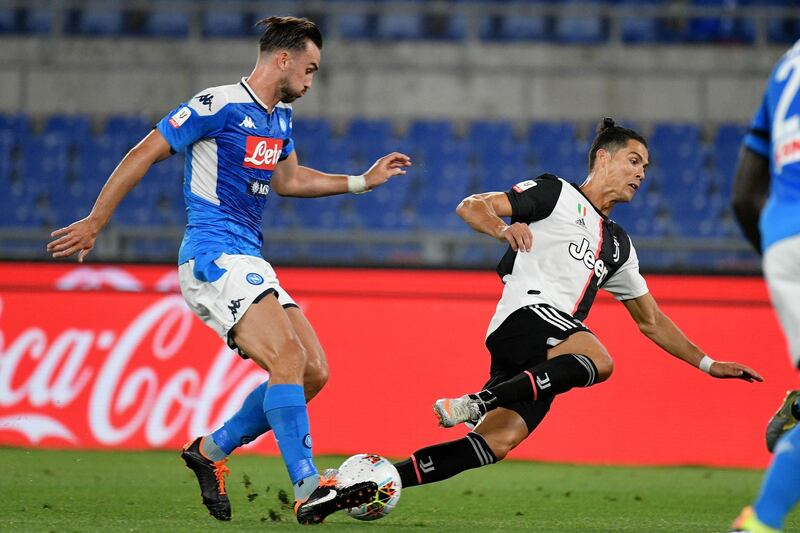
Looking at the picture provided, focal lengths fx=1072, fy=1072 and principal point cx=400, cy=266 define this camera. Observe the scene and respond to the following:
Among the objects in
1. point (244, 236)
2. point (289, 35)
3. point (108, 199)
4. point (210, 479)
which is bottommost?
point (210, 479)

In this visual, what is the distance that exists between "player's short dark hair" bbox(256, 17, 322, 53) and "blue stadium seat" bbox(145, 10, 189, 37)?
1175 centimetres

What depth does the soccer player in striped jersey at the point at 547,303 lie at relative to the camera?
4672 millimetres

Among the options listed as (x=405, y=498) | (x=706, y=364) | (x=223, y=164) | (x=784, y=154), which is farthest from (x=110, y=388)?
(x=784, y=154)

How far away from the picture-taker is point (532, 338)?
500cm

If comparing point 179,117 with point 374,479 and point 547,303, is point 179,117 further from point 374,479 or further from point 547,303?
point 547,303

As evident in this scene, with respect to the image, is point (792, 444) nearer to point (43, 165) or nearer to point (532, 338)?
point (532, 338)

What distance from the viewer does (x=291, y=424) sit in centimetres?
450

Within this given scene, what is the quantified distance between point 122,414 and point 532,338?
4.46 metres

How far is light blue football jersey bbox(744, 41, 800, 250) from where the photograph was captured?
10.3 feet

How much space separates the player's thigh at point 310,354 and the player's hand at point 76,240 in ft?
3.12

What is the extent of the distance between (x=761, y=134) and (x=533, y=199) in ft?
5.83

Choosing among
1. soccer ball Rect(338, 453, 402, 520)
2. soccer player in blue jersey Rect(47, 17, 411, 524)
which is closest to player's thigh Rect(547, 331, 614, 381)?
soccer ball Rect(338, 453, 402, 520)

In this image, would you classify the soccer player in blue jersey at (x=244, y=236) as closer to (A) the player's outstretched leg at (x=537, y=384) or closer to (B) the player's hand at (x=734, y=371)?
(A) the player's outstretched leg at (x=537, y=384)

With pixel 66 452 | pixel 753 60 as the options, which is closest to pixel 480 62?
pixel 753 60
